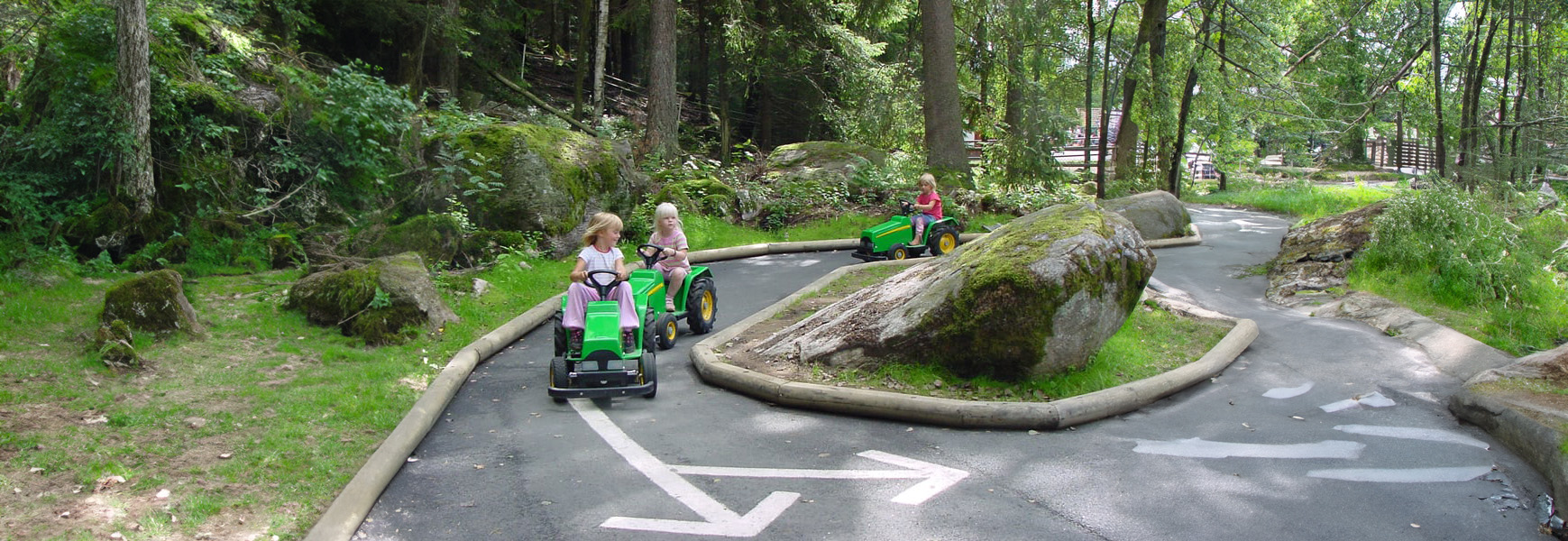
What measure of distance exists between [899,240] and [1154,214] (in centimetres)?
692

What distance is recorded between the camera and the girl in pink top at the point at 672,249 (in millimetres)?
9430

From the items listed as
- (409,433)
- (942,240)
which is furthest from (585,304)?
(942,240)

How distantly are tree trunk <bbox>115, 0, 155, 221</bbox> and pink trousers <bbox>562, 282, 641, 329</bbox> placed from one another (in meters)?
6.36

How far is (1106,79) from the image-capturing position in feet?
72.1

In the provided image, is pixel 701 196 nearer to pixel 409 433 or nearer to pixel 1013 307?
pixel 1013 307

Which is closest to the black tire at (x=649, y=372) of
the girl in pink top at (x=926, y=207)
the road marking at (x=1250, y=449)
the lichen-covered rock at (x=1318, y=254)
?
the road marking at (x=1250, y=449)

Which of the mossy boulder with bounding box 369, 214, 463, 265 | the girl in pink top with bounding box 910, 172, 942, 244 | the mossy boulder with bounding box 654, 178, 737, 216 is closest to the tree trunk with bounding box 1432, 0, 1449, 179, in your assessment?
the girl in pink top with bounding box 910, 172, 942, 244

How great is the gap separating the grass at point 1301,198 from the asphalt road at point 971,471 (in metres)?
13.8

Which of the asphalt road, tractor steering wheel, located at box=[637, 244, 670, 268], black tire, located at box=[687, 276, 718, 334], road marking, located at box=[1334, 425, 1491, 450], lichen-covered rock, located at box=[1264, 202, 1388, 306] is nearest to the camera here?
the asphalt road

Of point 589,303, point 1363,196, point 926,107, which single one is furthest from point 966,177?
point 589,303

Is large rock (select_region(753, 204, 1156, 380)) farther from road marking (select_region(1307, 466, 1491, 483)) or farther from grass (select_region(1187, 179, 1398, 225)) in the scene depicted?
grass (select_region(1187, 179, 1398, 225))

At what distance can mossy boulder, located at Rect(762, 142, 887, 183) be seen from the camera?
21.1 m

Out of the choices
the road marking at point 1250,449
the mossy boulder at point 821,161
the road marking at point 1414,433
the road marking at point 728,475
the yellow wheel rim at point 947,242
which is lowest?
the road marking at point 728,475

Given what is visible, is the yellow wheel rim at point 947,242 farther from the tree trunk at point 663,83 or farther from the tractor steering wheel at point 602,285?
the tractor steering wheel at point 602,285
